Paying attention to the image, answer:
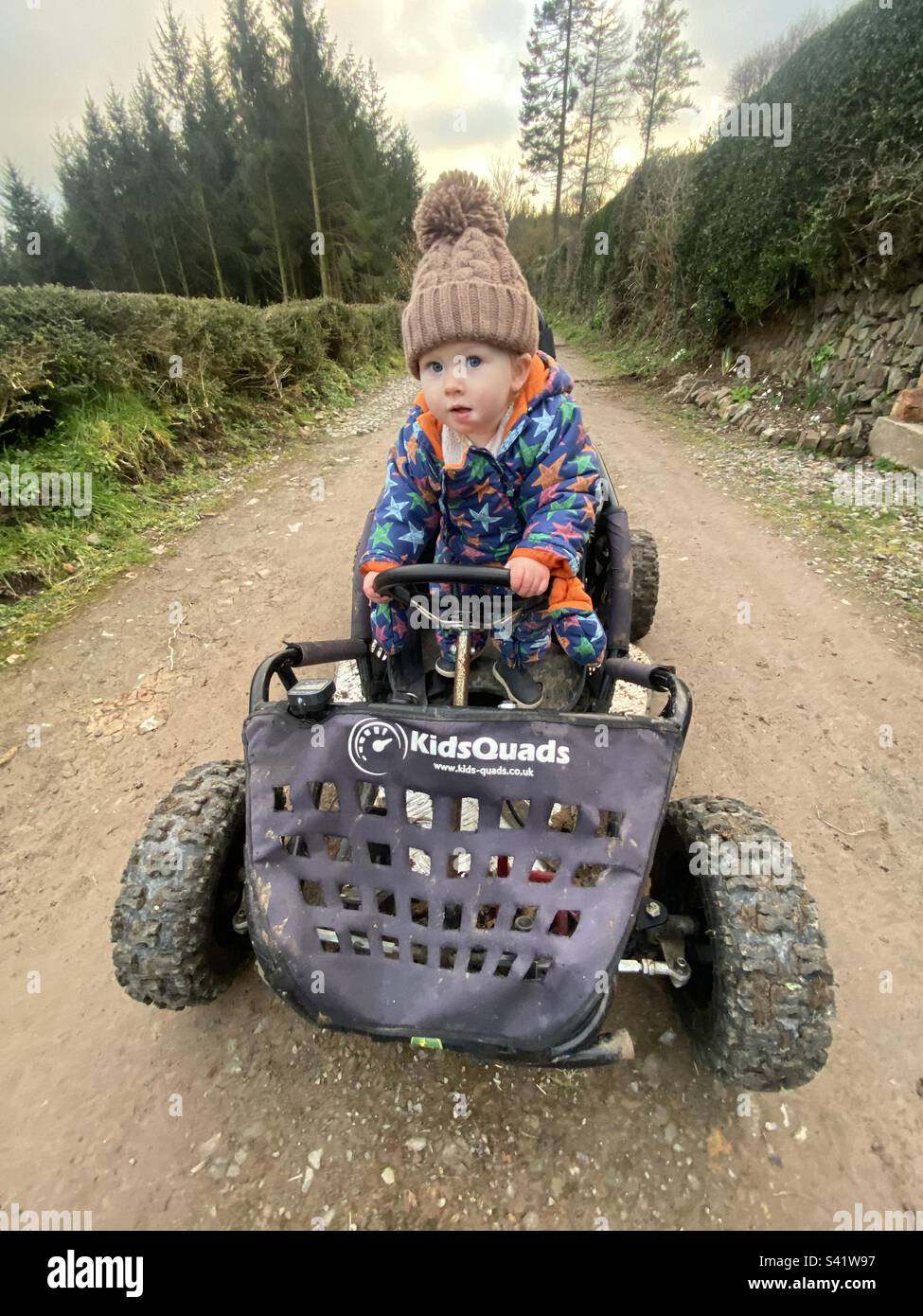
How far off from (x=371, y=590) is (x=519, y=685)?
0.64m

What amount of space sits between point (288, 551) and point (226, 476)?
2149mm

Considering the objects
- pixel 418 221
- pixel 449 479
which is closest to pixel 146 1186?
pixel 449 479

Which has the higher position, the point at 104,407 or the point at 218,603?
the point at 104,407

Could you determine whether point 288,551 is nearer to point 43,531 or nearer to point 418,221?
point 43,531

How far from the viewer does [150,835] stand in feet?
6.08

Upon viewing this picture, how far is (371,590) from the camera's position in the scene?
7.17ft

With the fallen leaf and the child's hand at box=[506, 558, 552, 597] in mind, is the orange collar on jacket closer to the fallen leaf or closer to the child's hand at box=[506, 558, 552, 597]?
the child's hand at box=[506, 558, 552, 597]

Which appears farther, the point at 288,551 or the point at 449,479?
the point at 288,551

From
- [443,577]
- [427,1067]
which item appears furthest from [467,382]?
[427,1067]

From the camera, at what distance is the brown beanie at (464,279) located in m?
1.89

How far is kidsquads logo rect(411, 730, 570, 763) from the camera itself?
1.68m

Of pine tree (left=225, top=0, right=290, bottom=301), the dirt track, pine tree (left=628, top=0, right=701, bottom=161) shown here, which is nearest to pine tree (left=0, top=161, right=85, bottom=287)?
pine tree (left=225, top=0, right=290, bottom=301)

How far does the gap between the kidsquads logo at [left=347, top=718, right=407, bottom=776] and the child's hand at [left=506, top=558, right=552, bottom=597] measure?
0.54 metres

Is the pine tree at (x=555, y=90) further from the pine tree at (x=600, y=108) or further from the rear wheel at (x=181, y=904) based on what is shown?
the rear wheel at (x=181, y=904)
